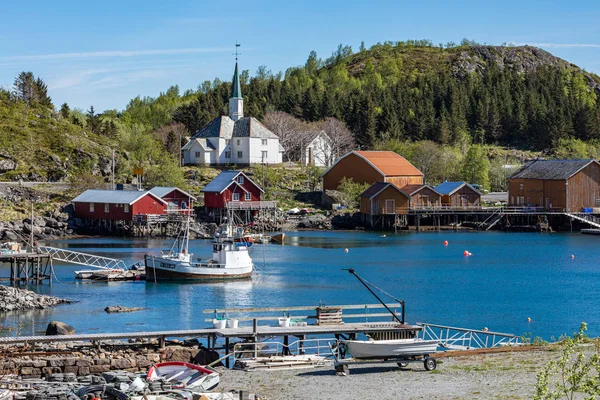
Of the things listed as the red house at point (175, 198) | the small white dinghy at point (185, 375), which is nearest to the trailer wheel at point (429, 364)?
the small white dinghy at point (185, 375)

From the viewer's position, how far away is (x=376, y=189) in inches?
3199

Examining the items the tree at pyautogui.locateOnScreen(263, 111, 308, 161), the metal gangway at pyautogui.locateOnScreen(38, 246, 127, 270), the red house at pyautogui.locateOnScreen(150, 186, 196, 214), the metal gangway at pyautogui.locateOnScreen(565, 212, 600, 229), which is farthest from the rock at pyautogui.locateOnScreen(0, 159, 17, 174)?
the metal gangway at pyautogui.locateOnScreen(565, 212, 600, 229)

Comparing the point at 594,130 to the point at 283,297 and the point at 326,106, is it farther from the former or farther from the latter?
the point at 283,297

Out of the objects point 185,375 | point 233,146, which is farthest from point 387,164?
point 185,375

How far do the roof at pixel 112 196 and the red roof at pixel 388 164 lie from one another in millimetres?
21405

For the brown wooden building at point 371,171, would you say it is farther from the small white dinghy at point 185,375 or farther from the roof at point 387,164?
the small white dinghy at point 185,375

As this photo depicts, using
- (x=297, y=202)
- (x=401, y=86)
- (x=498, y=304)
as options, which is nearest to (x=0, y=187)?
(x=297, y=202)

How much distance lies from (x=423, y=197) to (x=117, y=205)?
1022 inches

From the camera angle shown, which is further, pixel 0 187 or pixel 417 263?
pixel 0 187

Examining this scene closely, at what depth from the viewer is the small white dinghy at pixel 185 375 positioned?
21.7m

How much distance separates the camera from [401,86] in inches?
5394

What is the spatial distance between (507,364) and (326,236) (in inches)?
1932

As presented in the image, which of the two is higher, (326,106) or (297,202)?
(326,106)

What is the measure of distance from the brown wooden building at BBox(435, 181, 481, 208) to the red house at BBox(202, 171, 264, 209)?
52.4 ft
